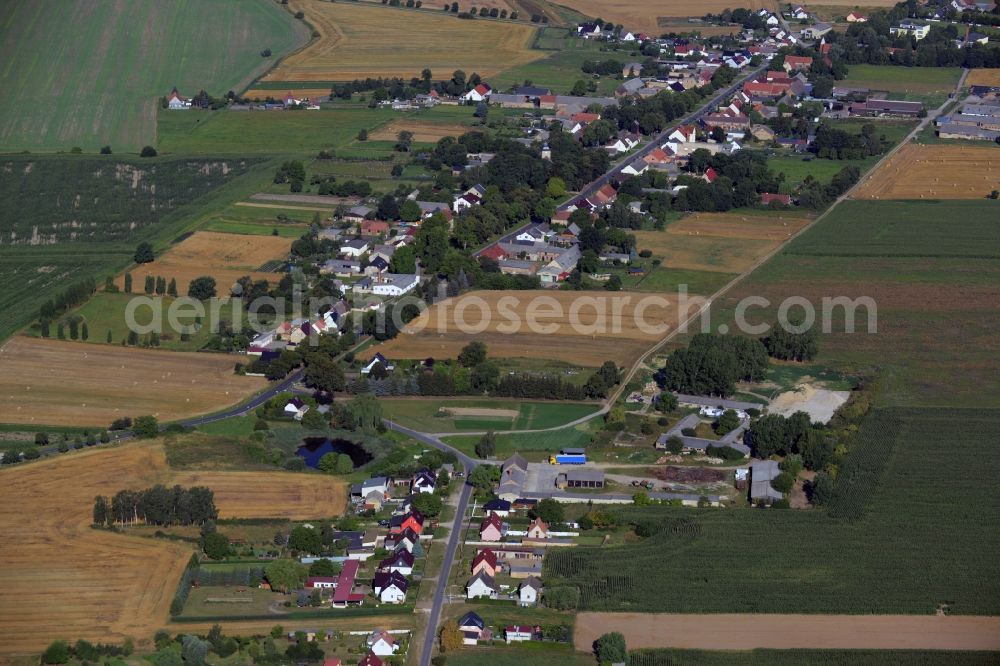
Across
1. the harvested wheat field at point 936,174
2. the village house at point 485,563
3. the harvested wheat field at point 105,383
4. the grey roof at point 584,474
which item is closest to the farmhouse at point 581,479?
the grey roof at point 584,474

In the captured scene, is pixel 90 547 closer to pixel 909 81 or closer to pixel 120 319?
pixel 120 319

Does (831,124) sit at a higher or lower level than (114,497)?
higher

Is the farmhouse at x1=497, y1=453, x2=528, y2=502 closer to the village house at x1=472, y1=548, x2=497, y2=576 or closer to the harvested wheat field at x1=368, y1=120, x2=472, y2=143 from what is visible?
the village house at x1=472, y1=548, x2=497, y2=576

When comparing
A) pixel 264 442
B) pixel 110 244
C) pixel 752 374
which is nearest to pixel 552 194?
pixel 110 244

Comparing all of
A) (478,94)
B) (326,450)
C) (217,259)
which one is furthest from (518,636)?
(478,94)

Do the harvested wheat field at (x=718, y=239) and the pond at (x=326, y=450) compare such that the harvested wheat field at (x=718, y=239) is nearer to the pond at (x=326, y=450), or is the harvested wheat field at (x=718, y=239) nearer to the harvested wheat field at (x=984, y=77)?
the pond at (x=326, y=450)

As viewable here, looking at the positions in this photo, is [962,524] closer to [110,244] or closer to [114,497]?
[114,497]

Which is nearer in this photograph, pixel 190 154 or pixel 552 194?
pixel 552 194
